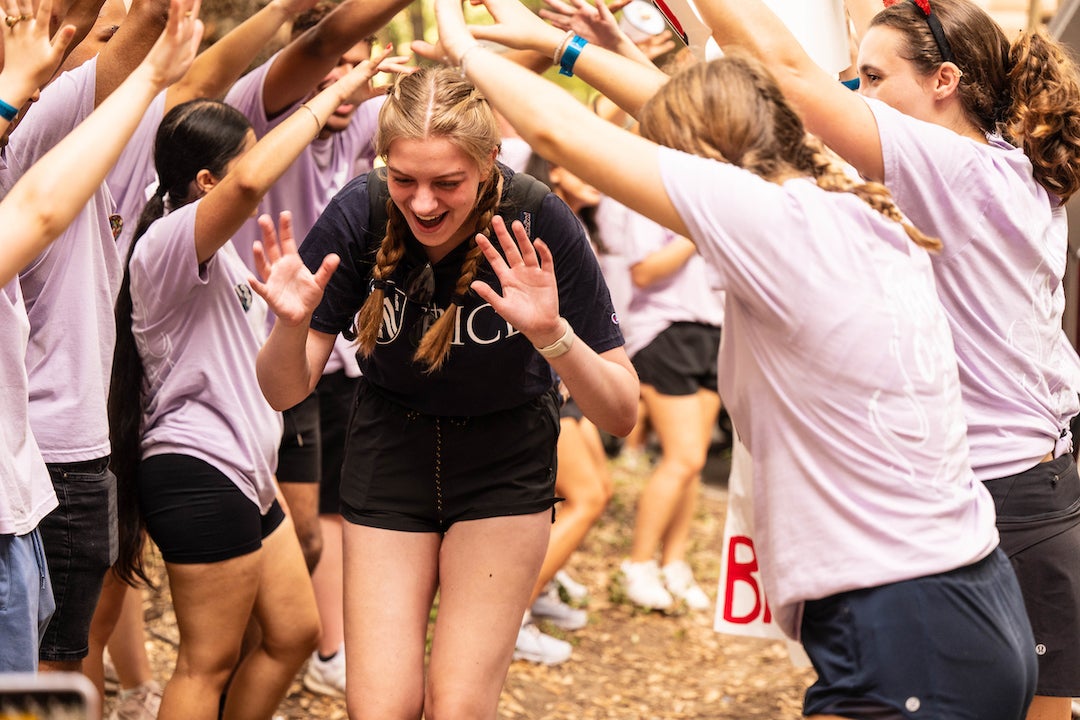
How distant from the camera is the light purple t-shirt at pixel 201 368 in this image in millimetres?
3209

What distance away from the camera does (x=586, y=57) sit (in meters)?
2.67

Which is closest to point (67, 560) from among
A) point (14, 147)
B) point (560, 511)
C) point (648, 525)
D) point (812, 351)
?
point (14, 147)

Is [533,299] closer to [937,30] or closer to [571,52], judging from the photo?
[571,52]

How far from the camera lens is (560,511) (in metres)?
5.43

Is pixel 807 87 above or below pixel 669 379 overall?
above

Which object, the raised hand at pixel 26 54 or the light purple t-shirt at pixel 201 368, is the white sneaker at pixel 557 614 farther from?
the raised hand at pixel 26 54

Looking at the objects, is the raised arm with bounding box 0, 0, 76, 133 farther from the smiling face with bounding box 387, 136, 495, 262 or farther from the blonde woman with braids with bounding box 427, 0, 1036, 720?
the blonde woman with braids with bounding box 427, 0, 1036, 720

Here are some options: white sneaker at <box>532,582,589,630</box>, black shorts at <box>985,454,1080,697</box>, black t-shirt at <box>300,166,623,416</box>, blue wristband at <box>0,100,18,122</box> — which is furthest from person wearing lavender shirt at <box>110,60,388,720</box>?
white sneaker at <box>532,582,589,630</box>

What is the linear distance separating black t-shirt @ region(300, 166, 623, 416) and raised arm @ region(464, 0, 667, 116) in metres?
0.37

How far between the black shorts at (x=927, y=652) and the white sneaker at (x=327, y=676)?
2.80 metres

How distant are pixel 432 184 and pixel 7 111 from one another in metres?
0.90

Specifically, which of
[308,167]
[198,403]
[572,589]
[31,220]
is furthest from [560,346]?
[572,589]

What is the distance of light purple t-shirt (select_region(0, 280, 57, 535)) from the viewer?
2.39m

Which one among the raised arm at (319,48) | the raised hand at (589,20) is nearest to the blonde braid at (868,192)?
the raised hand at (589,20)
